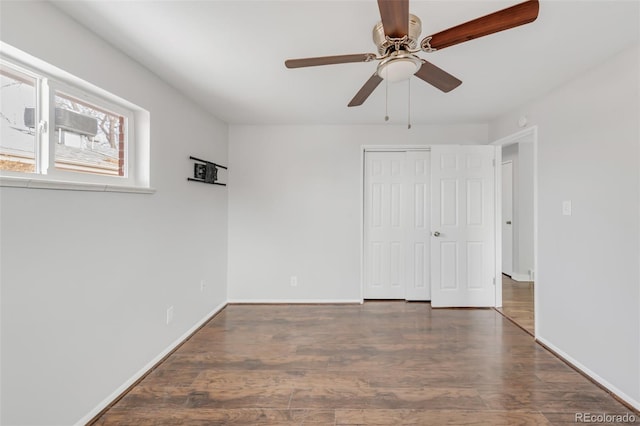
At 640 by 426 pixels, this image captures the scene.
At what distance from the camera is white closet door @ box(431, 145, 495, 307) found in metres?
3.71

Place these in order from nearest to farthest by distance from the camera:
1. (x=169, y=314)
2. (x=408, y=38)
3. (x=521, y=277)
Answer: (x=408, y=38) → (x=169, y=314) → (x=521, y=277)

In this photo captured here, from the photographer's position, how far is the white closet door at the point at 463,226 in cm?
371

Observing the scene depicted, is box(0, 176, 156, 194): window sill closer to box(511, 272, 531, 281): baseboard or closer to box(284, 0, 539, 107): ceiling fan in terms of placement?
box(284, 0, 539, 107): ceiling fan

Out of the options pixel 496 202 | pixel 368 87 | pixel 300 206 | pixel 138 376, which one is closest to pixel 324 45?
pixel 368 87

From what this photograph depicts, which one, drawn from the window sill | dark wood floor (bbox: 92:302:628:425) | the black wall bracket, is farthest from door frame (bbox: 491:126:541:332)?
the window sill

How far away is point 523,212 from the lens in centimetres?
511

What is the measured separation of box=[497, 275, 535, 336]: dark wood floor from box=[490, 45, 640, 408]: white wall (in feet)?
1.78

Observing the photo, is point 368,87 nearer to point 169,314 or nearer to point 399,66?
point 399,66

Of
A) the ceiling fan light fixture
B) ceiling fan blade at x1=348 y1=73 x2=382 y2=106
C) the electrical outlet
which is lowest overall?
the electrical outlet

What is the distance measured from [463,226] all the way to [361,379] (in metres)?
2.43

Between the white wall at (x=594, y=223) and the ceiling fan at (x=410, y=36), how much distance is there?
131 centimetres

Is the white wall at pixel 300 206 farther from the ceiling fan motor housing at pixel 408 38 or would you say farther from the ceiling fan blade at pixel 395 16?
the ceiling fan blade at pixel 395 16

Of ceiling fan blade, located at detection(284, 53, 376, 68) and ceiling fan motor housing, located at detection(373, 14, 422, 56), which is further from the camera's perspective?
ceiling fan blade, located at detection(284, 53, 376, 68)

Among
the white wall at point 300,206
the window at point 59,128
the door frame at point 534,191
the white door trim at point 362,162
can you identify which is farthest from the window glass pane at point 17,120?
the door frame at point 534,191
